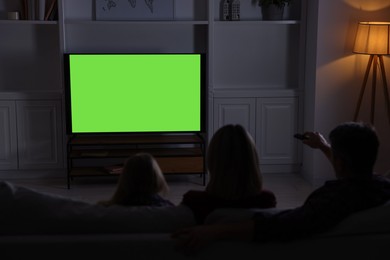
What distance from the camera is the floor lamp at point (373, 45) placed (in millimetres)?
4809

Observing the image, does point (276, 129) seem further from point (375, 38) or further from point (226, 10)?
point (375, 38)

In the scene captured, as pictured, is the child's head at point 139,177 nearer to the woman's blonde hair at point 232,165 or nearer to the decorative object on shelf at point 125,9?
the woman's blonde hair at point 232,165

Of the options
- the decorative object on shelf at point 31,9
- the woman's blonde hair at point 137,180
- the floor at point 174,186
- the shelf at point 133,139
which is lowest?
the floor at point 174,186

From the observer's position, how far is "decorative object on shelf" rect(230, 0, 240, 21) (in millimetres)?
5523

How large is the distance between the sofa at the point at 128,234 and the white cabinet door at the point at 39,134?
3.61 meters

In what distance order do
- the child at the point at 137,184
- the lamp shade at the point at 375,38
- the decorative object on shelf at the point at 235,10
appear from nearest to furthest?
1. the child at the point at 137,184
2. the lamp shade at the point at 375,38
3. the decorative object on shelf at the point at 235,10

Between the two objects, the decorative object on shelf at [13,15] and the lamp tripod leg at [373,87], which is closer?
the lamp tripod leg at [373,87]

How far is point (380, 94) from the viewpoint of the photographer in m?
5.28

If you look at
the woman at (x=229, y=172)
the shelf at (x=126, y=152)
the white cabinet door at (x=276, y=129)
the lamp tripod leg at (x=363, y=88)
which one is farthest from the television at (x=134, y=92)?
the woman at (x=229, y=172)

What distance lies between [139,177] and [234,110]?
3.40 m

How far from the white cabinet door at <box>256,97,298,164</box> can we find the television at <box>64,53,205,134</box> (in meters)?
0.57

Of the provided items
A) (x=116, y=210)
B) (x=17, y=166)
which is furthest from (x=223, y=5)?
(x=116, y=210)

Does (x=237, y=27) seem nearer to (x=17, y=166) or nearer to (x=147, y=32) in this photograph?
(x=147, y=32)

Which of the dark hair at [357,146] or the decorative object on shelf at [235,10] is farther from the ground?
the decorative object on shelf at [235,10]
